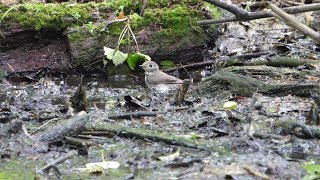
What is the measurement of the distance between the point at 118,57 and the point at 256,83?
2.00 m

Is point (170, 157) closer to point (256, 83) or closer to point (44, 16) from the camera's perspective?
point (256, 83)

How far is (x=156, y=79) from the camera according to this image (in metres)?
6.50

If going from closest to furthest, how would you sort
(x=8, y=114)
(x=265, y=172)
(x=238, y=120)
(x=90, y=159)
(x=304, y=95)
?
(x=265, y=172), (x=90, y=159), (x=238, y=120), (x=8, y=114), (x=304, y=95)

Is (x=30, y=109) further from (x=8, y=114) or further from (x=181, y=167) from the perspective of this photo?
(x=181, y=167)

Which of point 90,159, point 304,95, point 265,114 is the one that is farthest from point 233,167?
point 304,95

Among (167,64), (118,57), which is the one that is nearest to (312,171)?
(118,57)

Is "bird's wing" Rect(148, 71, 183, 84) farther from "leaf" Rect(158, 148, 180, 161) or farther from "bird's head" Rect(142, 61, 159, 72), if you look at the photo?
"leaf" Rect(158, 148, 180, 161)

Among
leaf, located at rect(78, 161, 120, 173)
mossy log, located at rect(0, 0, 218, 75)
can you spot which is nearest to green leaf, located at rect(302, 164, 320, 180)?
leaf, located at rect(78, 161, 120, 173)

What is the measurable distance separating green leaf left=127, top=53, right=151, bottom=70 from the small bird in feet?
0.42

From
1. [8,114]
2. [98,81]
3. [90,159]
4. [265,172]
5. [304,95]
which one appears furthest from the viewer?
[98,81]

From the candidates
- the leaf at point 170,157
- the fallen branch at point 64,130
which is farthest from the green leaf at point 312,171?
the fallen branch at point 64,130

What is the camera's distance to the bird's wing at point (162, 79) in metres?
6.48

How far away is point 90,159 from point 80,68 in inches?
141

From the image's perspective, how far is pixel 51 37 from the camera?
7410 mm
